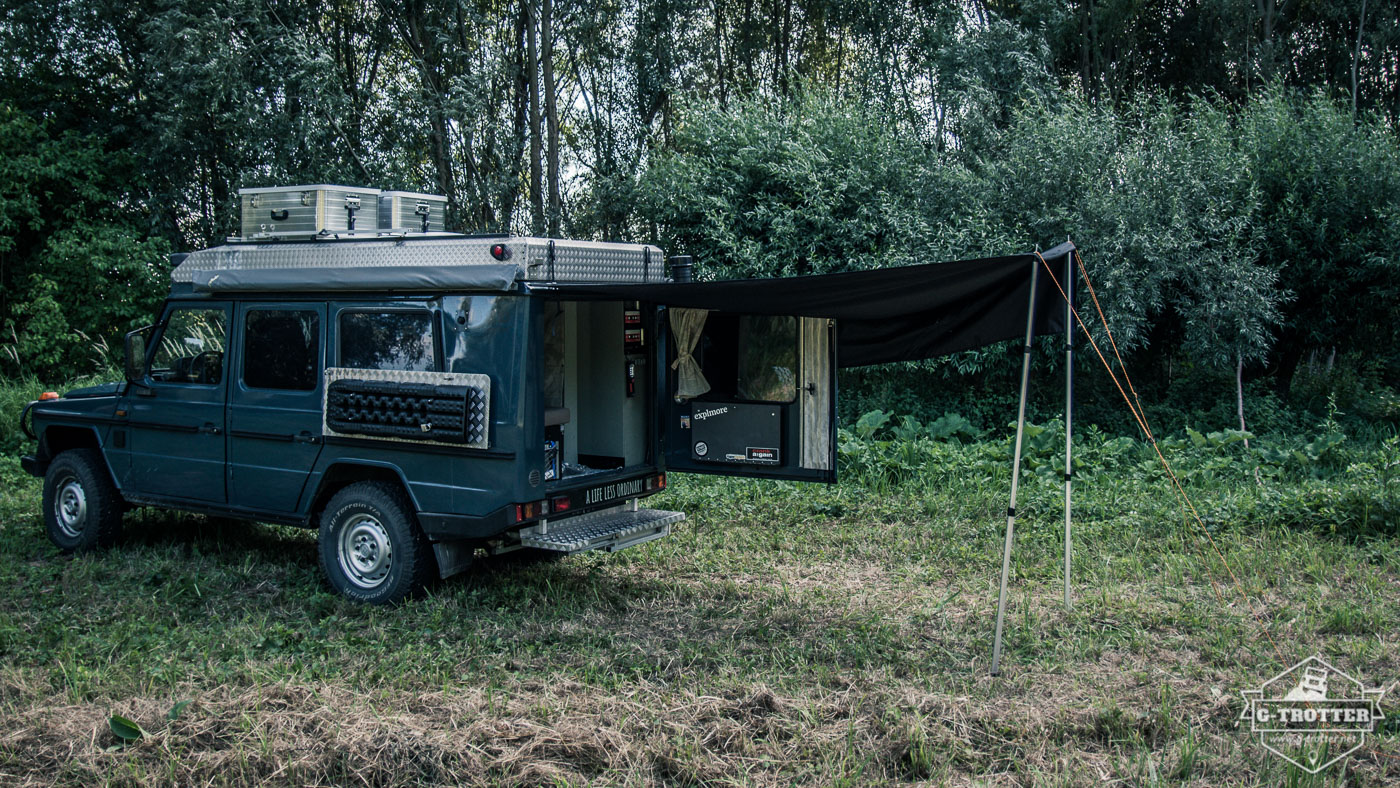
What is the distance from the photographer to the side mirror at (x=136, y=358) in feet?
24.1

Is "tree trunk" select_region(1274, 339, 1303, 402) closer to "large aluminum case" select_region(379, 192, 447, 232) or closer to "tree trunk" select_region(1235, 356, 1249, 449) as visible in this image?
"tree trunk" select_region(1235, 356, 1249, 449)

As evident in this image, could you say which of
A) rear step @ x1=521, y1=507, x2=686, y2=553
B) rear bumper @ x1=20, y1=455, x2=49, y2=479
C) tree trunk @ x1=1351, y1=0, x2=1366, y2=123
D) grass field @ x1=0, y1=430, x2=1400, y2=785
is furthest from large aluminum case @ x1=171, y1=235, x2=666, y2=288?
tree trunk @ x1=1351, y1=0, x2=1366, y2=123

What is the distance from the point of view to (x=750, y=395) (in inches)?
260

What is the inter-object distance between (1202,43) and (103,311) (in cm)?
2134

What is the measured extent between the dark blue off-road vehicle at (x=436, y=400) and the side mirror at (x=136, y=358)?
1 cm

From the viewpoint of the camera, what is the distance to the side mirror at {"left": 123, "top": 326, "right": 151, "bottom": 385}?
735cm

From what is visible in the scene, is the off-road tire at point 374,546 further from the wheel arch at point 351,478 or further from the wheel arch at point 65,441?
the wheel arch at point 65,441

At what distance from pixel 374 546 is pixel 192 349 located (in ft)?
6.95

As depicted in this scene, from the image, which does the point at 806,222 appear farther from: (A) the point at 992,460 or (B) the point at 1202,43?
(B) the point at 1202,43

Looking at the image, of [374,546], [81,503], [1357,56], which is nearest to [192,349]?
[81,503]

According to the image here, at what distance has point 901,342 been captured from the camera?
19.9 feet

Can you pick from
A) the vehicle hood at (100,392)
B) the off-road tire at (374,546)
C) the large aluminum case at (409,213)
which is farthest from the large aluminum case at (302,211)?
the off-road tire at (374,546)

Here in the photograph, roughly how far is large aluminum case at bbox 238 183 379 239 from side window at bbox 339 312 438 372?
0.74 meters

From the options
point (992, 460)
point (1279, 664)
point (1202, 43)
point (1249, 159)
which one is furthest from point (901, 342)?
point (1202, 43)
